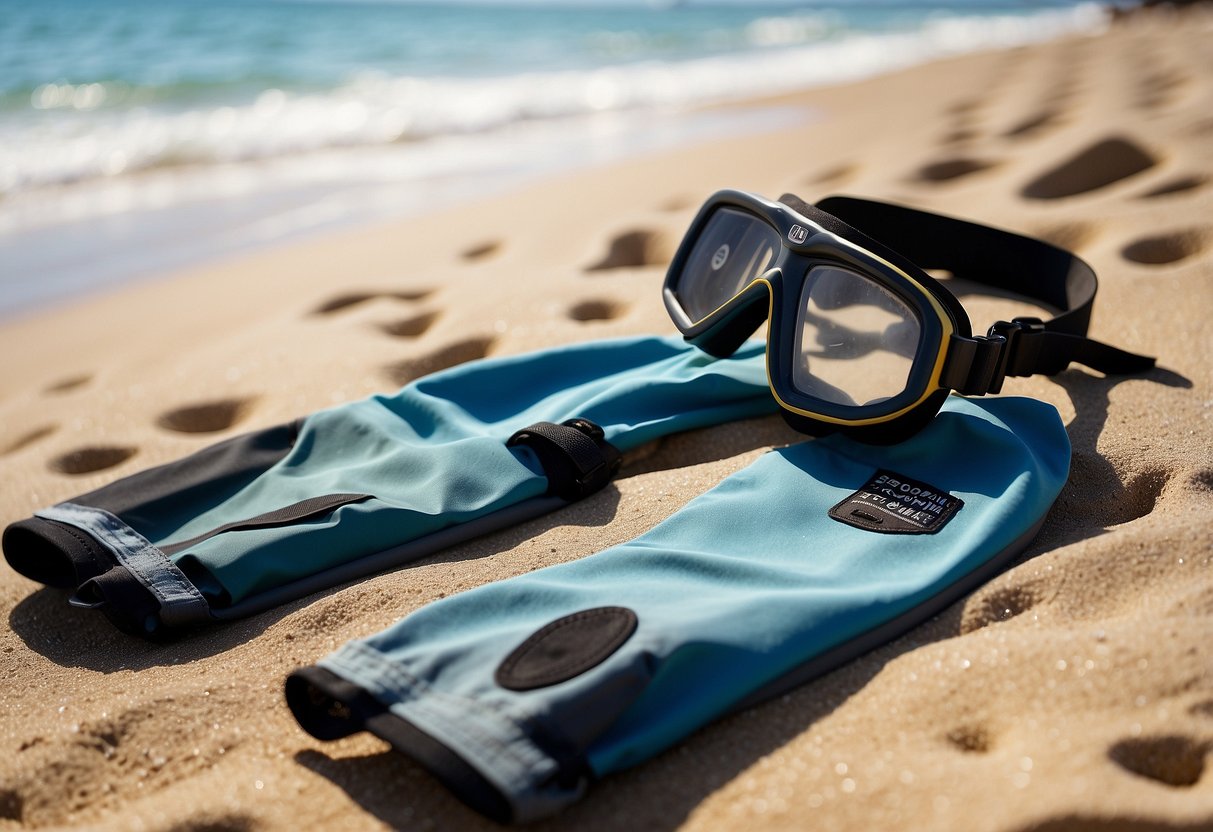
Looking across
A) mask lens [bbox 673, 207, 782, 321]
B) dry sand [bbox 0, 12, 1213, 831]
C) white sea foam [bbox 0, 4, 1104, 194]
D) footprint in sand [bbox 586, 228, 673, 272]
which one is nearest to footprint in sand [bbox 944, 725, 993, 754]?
dry sand [bbox 0, 12, 1213, 831]

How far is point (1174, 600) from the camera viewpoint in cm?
135

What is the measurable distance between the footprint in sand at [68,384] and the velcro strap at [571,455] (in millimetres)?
1641

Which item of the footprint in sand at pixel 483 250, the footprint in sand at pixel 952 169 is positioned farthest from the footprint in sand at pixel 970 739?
the footprint in sand at pixel 952 169

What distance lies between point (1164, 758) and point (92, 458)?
2.17 metres

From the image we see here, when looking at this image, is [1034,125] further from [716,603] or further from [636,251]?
[716,603]

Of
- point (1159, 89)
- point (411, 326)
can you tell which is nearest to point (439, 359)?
point (411, 326)

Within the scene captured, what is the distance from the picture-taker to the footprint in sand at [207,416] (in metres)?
2.47

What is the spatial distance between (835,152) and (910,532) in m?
3.31

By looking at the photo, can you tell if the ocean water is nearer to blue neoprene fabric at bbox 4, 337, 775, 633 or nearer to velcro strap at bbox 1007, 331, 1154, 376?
blue neoprene fabric at bbox 4, 337, 775, 633

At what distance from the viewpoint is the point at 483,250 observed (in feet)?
12.1

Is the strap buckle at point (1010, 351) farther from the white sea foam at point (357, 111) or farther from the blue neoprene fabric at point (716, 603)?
the white sea foam at point (357, 111)

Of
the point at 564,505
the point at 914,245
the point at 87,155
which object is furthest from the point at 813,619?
the point at 87,155

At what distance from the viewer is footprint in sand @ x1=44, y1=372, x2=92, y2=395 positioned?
2.88 metres

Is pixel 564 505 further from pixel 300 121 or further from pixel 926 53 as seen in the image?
pixel 926 53
